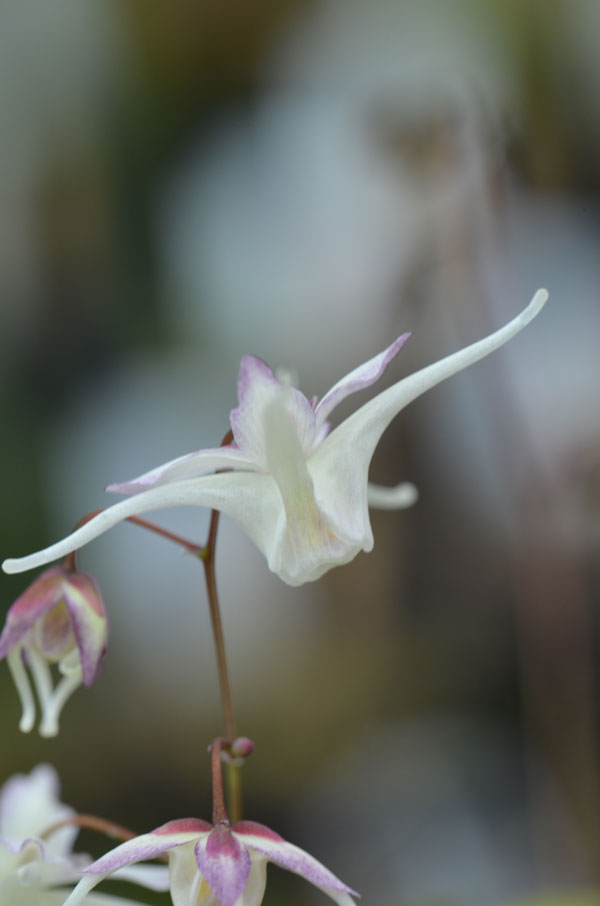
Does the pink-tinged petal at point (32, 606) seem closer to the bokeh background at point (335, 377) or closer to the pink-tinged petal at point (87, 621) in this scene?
the pink-tinged petal at point (87, 621)

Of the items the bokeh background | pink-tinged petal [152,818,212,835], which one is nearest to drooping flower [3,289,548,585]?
pink-tinged petal [152,818,212,835]

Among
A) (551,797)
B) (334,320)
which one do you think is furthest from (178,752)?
(334,320)

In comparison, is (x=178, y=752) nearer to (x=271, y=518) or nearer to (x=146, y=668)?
(x=146, y=668)

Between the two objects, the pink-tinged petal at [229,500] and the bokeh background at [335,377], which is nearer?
the pink-tinged petal at [229,500]

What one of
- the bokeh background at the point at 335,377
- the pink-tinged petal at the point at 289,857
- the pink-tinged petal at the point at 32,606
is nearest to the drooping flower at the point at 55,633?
the pink-tinged petal at the point at 32,606

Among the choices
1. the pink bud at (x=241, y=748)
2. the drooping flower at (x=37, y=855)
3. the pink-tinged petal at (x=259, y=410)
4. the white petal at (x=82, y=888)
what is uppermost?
the pink-tinged petal at (x=259, y=410)
